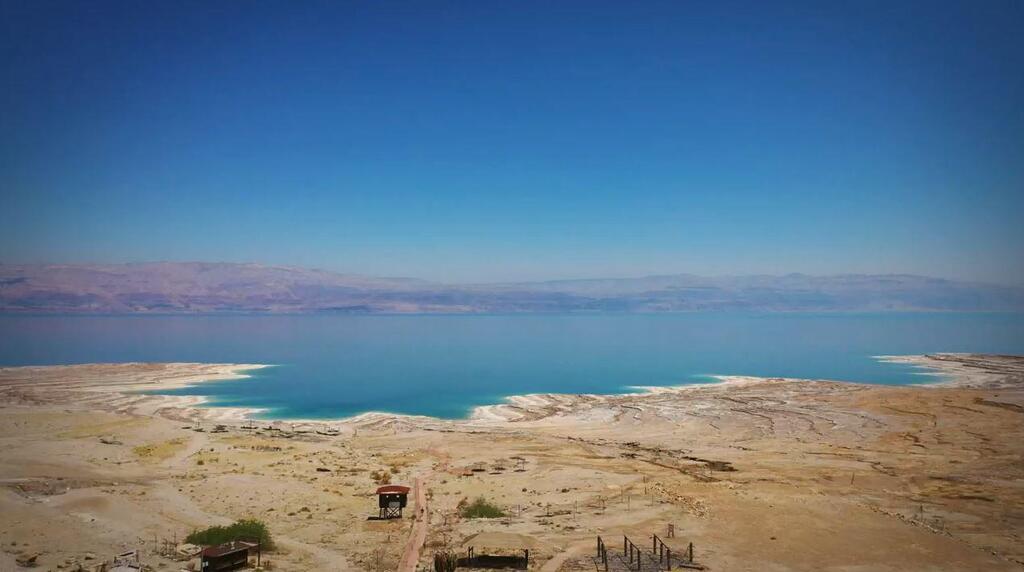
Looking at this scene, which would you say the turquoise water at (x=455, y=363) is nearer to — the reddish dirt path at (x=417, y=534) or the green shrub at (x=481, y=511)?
the reddish dirt path at (x=417, y=534)

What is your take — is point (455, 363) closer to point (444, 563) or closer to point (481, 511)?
point (481, 511)

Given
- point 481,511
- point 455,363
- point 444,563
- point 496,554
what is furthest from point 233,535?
point 455,363

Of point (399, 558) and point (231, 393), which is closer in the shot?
point (399, 558)

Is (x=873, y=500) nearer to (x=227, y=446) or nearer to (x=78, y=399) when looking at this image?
(x=227, y=446)

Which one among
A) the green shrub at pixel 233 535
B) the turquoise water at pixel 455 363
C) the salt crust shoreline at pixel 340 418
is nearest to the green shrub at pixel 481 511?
the green shrub at pixel 233 535

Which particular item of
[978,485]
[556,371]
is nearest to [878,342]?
[556,371]

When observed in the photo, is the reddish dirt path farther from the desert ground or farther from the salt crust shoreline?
the salt crust shoreline
